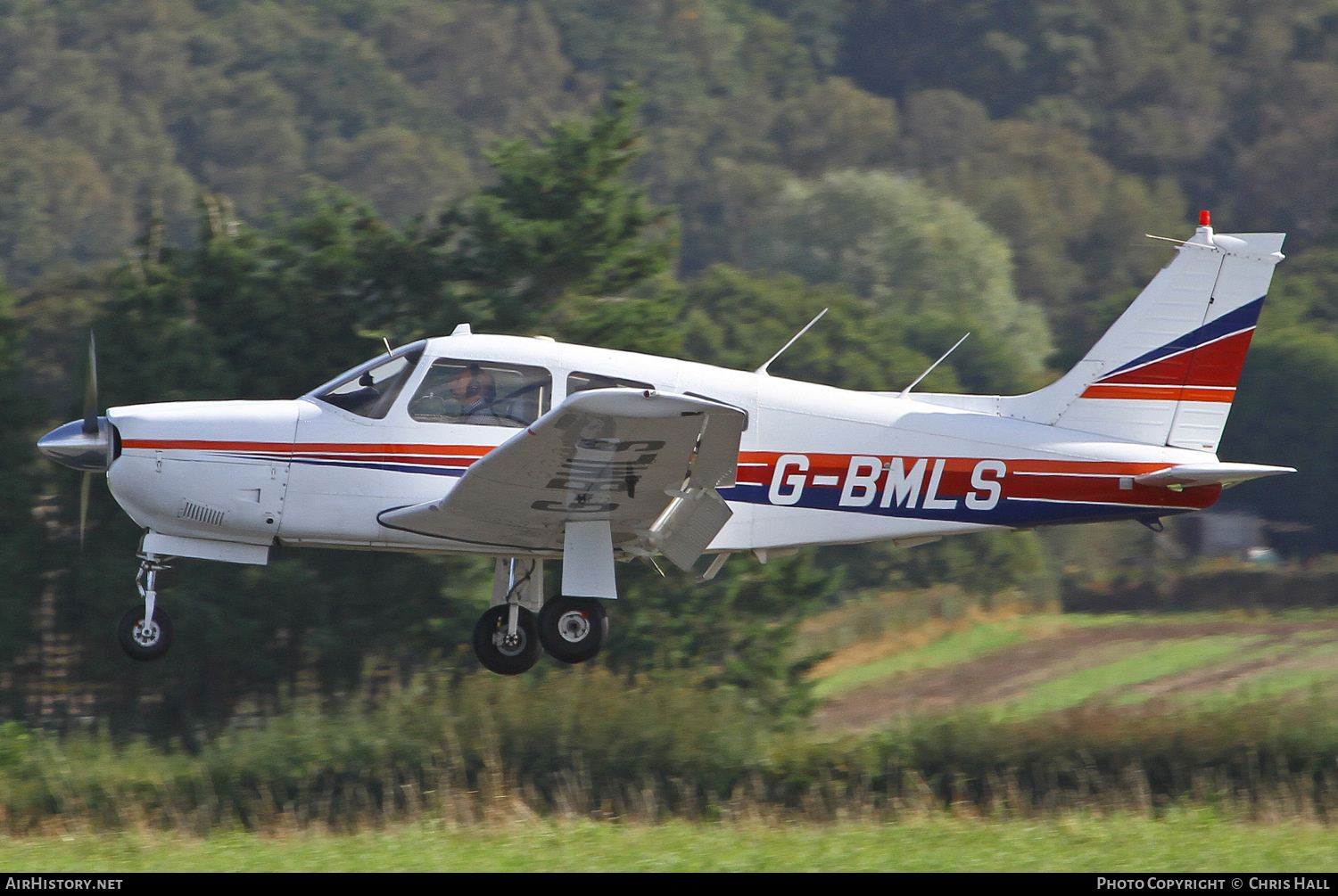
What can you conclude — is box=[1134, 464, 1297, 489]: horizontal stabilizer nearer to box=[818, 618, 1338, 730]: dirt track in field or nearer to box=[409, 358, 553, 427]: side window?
box=[409, 358, 553, 427]: side window

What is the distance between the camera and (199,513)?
10977mm

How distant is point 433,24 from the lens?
98875mm

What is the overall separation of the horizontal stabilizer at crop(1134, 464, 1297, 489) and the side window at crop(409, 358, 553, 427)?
430cm

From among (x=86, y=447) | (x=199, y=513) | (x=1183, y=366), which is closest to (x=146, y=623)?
(x=199, y=513)

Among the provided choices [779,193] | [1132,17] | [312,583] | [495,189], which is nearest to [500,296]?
[495,189]

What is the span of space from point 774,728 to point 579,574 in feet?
36.0

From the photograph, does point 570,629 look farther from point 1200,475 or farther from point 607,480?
point 1200,475

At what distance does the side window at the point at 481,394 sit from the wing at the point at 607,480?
2.09ft

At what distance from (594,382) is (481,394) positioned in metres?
0.77

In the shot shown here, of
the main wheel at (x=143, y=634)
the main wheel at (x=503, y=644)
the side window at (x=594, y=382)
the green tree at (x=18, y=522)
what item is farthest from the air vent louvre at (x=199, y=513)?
the green tree at (x=18, y=522)

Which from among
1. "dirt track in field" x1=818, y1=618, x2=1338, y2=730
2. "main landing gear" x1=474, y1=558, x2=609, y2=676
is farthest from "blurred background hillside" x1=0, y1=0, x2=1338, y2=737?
"main landing gear" x1=474, y1=558, x2=609, y2=676

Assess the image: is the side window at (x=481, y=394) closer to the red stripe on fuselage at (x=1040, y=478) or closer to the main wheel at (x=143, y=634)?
the red stripe on fuselage at (x=1040, y=478)

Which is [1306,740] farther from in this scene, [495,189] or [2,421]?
[2,421]

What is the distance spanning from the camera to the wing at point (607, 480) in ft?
30.9
